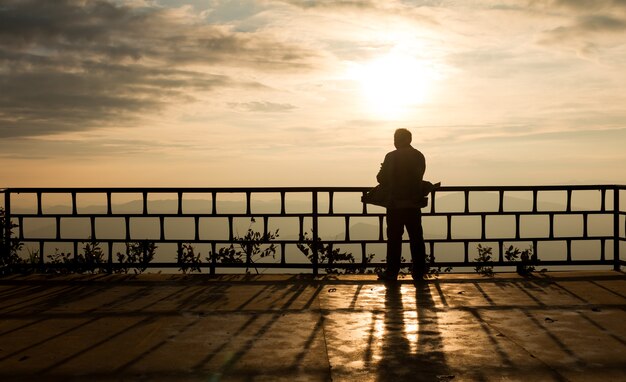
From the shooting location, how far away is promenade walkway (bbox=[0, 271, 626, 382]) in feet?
16.6

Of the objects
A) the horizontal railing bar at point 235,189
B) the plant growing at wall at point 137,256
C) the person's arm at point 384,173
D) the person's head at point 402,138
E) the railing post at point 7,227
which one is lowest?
the plant growing at wall at point 137,256

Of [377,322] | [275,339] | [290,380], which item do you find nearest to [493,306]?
[377,322]

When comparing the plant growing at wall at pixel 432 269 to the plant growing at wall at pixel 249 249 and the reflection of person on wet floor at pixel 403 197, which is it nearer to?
the reflection of person on wet floor at pixel 403 197

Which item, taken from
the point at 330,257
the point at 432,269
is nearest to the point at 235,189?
the point at 330,257

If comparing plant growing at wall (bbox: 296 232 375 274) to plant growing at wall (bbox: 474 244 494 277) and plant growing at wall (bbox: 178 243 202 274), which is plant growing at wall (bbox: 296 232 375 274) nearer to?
plant growing at wall (bbox: 178 243 202 274)

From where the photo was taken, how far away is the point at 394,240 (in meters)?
9.89

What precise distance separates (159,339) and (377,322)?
2108mm

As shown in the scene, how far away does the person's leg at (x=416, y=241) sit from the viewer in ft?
31.9

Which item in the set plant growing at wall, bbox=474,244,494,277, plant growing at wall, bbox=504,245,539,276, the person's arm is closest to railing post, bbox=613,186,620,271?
plant growing at wall, bbox=504,245,539,276

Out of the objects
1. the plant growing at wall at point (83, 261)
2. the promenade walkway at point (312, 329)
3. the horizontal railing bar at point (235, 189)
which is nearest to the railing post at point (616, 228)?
the horizontal railing bar at point (235, 189)

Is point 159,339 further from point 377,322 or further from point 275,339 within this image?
point 377,322

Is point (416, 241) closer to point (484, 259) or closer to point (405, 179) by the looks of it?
point (405, 179)

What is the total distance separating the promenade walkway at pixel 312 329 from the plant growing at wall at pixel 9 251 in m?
1.24

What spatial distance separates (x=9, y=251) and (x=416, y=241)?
6.41 m
